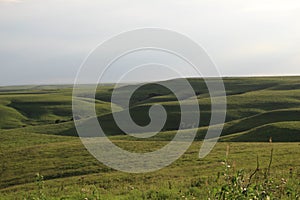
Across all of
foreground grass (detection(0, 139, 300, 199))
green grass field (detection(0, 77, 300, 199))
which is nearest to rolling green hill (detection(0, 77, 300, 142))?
green grass field (detection(0, 77, 300, 199))

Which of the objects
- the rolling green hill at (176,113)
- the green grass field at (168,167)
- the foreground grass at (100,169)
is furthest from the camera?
the rolling green hill at (176,113)

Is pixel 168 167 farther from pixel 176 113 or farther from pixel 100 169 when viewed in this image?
pixel 176 113

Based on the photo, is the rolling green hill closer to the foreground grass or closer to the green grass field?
the green grass field

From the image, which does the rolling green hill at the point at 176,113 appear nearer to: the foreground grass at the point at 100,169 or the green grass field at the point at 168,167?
the green grass field at the point at 168,167

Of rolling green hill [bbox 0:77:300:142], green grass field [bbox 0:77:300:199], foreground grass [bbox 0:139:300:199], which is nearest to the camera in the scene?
green grass field [bbox 0:77:300:199]

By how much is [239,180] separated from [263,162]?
23033 millimetres

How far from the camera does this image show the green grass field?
1259 centimetres

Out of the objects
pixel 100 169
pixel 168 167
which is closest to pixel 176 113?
pixel 100 169

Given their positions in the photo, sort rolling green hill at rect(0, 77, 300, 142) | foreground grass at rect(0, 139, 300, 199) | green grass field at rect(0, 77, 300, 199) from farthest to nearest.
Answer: rolling green hill at rect(0, 77, 300, 142) → foreground grass at rect(0, 139, 300, 199) → green grass field at rect(0, 77, 300, 199)

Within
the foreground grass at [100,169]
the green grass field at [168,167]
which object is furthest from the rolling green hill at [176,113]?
the foreground grass at [100,169]

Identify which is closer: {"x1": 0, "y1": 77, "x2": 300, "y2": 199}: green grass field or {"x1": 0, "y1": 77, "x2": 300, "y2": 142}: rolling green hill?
{"x1": 0, "y1": 77, "x2": 300, "y2": 199}: green grass field

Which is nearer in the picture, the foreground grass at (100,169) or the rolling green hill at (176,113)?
the foreground grass at (100,169)

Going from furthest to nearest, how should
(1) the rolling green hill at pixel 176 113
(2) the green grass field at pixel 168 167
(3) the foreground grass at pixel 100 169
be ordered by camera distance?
(1) the rolling green hill at pixel 176 113, (3) the foreground grass at pixel 100 169, (2) the green grass field at pixel 168 167

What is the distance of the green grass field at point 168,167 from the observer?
41.3 ft
